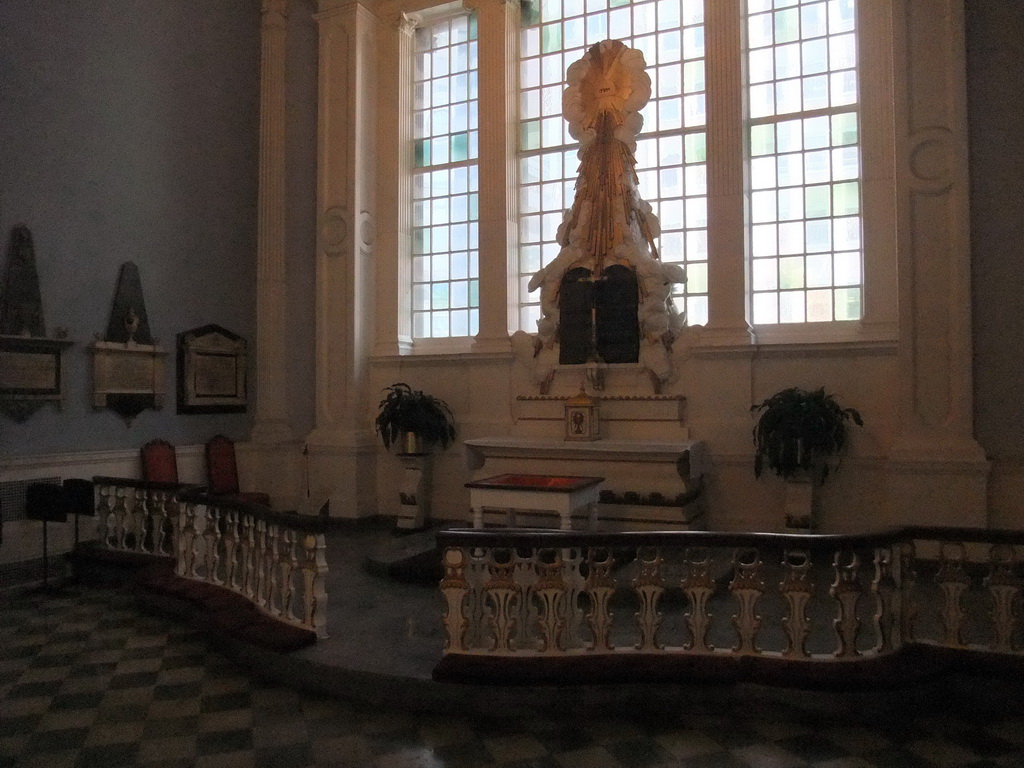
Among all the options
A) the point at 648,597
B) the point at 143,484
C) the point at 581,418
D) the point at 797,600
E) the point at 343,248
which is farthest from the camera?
the point at 343,248

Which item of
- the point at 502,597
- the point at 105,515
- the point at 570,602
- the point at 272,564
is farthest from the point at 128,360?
the point at 570,602

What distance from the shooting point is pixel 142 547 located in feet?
22.4

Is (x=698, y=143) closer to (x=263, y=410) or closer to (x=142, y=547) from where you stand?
(x=263, y=410)

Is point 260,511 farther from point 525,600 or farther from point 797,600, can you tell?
point 797,600

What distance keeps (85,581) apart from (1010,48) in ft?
31.5

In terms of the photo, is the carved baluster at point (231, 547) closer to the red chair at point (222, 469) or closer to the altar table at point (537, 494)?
the altar table at point (537, 494)

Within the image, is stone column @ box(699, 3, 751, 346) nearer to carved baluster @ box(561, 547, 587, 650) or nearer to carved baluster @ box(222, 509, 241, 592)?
carved baluster @ box(561, 547, 587, 650)

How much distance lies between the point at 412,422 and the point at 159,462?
2795mm

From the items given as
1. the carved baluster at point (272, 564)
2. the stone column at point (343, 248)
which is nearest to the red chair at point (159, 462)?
the stone column at point (343, 248)

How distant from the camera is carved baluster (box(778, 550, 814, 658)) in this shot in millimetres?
4012

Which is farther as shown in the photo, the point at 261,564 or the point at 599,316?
the point at 599,316

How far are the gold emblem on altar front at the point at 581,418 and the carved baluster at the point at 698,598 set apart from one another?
3874mm

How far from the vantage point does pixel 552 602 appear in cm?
416

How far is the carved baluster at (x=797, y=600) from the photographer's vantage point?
13.2ft
